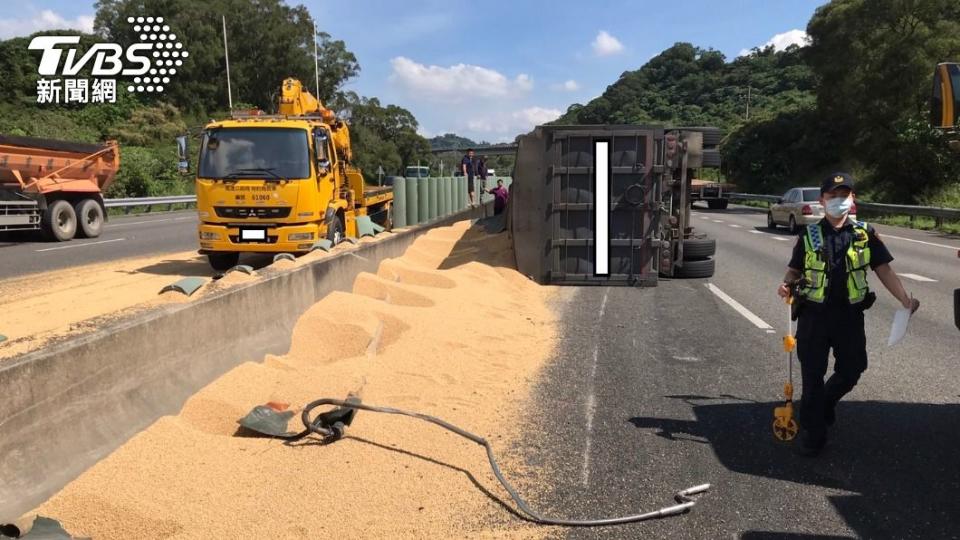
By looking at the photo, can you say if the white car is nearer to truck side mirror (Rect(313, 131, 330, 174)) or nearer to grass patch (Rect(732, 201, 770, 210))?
truck side mirror (Rect(313, 131, 330, 174))

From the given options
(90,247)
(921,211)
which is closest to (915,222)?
(921,211)

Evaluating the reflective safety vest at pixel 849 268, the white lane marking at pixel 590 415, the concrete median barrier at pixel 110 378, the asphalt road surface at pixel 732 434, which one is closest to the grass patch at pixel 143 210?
the concrete median barrier at pixel 110 378

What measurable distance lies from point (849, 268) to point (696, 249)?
19.2ft

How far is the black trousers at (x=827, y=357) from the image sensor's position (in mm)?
4188

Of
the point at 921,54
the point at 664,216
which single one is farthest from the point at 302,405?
the point at 921,54

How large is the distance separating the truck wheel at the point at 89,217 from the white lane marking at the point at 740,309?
14814 mm

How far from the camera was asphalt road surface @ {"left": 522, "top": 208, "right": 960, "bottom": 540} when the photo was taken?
11.4 feet

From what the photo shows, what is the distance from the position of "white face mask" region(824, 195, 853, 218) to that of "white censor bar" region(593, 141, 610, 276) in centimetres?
486

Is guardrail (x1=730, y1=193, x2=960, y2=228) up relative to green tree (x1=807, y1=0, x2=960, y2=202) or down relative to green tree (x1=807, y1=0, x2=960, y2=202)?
down

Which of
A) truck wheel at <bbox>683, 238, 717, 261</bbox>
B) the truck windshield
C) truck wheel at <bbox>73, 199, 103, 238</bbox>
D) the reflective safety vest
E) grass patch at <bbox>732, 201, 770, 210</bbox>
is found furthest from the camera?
grass patch at <bbox>732, 201, 770, 210</bbox>

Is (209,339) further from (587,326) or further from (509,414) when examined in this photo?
(587,326)

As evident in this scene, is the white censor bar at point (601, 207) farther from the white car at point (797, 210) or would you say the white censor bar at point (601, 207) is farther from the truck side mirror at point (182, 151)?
the white car at point (797, 210)

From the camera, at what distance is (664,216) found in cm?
905

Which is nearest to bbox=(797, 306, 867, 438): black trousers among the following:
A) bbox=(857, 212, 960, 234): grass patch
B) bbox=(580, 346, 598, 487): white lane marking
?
bbox=(580, 346, 598, 487): white lane marking
